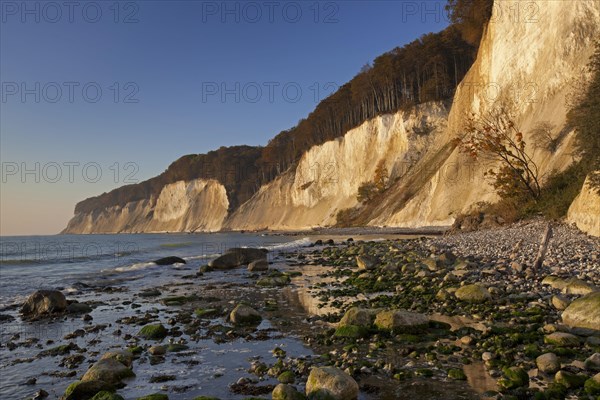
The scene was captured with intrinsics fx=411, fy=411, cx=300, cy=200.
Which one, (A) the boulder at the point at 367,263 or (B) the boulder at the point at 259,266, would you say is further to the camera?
(B) the boulder at the point at 259,266

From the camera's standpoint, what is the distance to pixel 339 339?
724 centimetres

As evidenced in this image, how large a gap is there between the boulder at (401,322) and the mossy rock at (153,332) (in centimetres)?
427

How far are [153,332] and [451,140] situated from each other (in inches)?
1698

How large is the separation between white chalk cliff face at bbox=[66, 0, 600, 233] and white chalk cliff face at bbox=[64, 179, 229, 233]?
21.3m

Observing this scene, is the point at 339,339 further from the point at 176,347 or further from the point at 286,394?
the point at 176,347

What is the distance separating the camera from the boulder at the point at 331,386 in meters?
4.82

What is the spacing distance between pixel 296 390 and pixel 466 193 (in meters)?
34.9

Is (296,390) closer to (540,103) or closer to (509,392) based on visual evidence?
(509,392)

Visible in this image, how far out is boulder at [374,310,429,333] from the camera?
734 cm

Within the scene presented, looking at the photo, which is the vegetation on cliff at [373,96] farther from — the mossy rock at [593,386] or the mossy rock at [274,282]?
the mossy rock at [593,386]

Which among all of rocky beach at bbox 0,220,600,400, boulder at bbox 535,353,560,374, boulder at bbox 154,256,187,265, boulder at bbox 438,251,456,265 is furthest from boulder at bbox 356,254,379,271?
boulder at bbox 154,256,187,265

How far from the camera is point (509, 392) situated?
4762 mm

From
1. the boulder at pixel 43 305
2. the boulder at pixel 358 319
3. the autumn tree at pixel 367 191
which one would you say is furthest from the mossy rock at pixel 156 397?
A: the autumn tree at pixel 367 191

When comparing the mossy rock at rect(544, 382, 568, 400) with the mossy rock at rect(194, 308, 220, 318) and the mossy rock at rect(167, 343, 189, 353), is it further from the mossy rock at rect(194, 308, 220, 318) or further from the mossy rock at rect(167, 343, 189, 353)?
the mossy rock at rect(194, 308, 220, 318)
